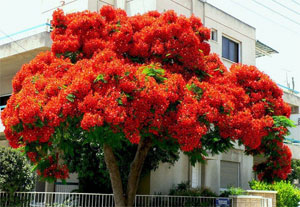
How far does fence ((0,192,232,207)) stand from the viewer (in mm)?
13227

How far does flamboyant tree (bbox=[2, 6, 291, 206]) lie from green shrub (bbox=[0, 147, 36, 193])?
9.76ft

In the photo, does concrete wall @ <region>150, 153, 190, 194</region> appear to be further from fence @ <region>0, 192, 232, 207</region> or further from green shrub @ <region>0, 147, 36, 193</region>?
green shrub @ <region>0, 147, 36, 193</region>

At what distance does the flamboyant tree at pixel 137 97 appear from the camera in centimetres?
934

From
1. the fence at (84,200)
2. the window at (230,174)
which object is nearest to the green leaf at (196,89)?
the fence at (84,200)

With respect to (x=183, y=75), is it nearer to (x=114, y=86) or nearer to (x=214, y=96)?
(x=214, y=96)

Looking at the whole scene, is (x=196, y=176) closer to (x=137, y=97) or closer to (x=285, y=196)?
(x=285, y=196)

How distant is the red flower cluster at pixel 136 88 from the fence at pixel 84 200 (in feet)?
6.16

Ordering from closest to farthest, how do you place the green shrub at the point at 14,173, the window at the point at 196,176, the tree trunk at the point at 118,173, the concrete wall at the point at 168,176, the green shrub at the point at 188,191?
the tree trunk at the point at 118,173, the green shrub at the point at 14,173, the green shrub at the point at 188,191, the concrete wall at the point at 168,176, the window at the point at 196,176

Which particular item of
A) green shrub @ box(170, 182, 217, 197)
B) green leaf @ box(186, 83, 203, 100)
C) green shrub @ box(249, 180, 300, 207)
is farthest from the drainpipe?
green shrub @ box(249, 180, 300, 207)

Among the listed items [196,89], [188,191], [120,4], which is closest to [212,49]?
[120,4]

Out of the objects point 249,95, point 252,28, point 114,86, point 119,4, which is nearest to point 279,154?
point 249,95

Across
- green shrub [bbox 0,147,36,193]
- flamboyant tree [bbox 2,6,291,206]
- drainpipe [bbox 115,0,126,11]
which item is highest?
drainpipe [bbox 115,0,126,11]

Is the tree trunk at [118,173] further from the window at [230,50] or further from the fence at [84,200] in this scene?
the window at [230,50]

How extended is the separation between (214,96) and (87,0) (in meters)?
9.81
